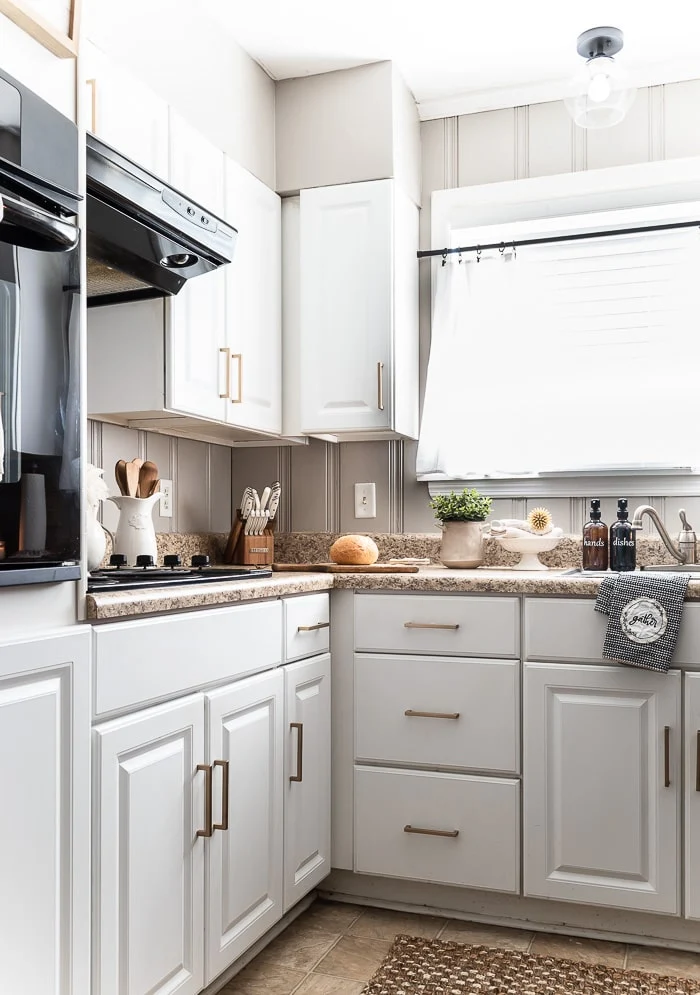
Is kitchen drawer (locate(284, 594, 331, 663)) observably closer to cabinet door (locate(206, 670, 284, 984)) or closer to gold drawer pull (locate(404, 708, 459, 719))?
cabinet door (locate(206, 670, 284, 984))

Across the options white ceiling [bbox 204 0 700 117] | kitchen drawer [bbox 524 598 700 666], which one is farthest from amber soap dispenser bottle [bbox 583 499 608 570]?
white ceiling [bbox 204 0 700 117]

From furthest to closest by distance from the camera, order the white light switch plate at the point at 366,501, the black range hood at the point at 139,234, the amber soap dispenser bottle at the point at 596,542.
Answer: the white light switch plate at the point at 366,501 → the amber soap dispenser bottle at the point at 596,542 → the black range hood at the point at 139,234

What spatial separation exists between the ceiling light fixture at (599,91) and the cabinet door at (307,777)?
5.55ft

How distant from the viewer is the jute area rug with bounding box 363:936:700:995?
1.97 metres

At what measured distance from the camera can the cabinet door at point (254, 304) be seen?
102 inches

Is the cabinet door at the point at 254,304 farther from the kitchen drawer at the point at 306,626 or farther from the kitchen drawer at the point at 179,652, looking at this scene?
the kitchen drawer at the point at 179,652

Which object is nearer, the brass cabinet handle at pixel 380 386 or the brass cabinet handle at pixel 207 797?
the brass cabinet handle at pixel 207 797

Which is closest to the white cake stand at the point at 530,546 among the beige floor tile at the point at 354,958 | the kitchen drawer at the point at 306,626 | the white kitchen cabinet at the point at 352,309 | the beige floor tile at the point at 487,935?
the white kitchen cabinet at the point at 352,309

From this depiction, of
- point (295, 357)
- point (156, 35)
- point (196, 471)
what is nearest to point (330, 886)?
point (196, 471)

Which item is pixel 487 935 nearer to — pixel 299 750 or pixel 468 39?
pixel 299 750

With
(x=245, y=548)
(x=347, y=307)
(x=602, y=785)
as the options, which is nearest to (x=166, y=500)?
(x=245, y=548)

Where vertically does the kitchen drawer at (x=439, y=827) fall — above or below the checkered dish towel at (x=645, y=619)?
below

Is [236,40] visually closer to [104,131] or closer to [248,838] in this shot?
[104,131]

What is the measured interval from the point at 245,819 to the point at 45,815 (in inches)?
26.1
